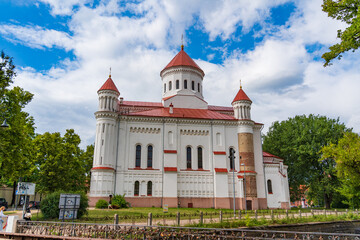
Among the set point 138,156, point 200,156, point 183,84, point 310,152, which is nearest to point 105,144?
point 138,156

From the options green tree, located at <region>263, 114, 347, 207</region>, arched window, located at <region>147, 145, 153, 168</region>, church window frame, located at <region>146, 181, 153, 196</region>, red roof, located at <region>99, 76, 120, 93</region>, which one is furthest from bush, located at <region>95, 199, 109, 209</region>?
green tree, located at <region>263, 114, 347, 207</region>

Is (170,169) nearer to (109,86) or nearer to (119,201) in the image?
(119,201)

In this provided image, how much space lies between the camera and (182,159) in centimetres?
3784

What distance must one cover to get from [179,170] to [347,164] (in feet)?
69.8

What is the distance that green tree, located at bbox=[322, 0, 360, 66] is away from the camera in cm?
1123

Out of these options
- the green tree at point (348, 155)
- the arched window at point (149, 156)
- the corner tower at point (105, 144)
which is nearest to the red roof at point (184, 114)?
the corner tower at point (105, 144)

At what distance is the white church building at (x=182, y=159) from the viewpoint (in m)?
35.0

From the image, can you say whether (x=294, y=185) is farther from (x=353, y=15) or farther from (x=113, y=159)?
(x=353, y=15)

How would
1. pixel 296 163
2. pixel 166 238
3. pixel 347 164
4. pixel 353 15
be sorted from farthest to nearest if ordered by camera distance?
pixel 296 163
pixel 347 164
pixel 166 238
pixel 353 15

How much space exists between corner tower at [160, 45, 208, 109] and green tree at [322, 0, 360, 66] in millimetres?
31639

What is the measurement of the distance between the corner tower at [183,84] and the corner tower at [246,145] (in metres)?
6.24

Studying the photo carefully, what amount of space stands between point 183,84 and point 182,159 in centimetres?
1406

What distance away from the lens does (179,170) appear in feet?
122

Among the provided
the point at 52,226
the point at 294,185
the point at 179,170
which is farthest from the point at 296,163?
the point at 52,226
